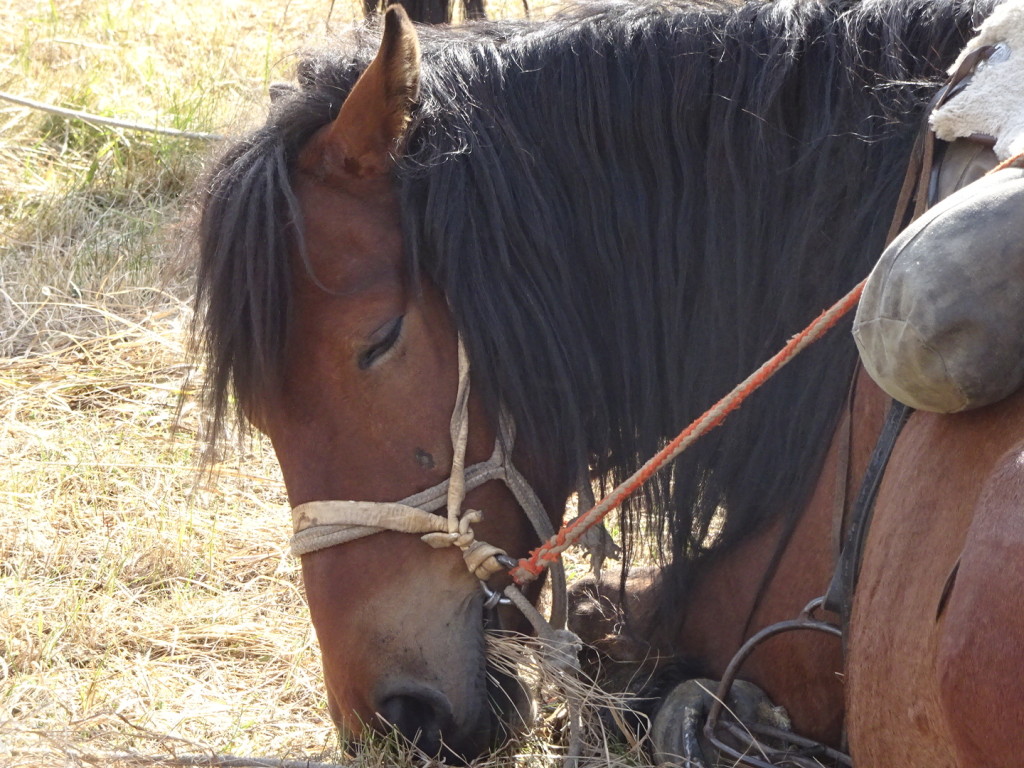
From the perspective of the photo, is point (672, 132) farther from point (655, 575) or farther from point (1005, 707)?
point (1005, 707)

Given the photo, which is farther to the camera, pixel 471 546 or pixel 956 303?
pixel 471 546

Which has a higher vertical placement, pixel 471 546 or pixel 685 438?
pixel 685 438

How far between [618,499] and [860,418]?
0.36 meters

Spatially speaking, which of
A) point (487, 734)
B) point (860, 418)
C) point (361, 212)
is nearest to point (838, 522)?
point (860, 418)

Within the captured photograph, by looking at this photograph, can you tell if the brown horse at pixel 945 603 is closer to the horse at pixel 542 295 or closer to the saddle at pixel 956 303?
the saddle at pixel 956 303

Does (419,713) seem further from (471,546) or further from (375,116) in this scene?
(375,116)

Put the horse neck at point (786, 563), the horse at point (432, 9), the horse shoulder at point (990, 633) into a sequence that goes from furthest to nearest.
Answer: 1. the horse at point (432, 9)
2. the horse neck at point (786, 563)
3. the horse shoulder at point (990, 633)

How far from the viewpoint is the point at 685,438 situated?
5.13 feet

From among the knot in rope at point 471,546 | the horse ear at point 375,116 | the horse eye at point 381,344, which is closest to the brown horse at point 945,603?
the knot in rope at point 471,546

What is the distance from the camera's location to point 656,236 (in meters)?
1.76

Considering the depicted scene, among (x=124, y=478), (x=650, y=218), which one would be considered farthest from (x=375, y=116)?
(x=124, y=478)

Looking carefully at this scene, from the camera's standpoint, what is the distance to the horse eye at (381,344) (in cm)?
168

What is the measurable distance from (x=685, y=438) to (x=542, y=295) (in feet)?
1.07

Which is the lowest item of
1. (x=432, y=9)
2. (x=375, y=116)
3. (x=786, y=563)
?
(x=786, y=563)
